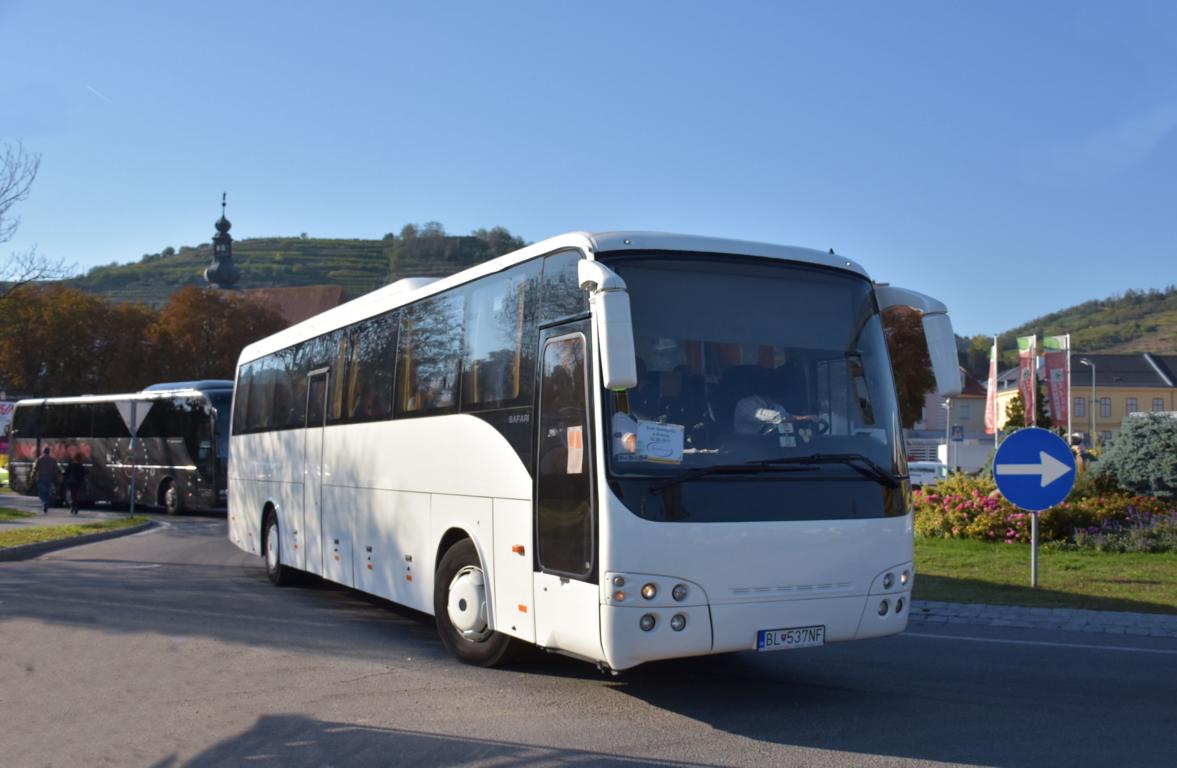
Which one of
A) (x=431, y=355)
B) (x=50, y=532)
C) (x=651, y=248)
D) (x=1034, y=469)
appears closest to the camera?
(x=651, y=248)

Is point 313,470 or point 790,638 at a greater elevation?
point 313,470

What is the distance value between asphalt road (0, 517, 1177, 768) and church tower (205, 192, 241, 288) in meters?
122

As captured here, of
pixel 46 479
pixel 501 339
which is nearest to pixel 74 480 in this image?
pixel 46 479

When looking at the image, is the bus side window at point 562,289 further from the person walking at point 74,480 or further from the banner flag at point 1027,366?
the banner flag at point 1027,366

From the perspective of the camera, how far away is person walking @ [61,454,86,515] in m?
32.3

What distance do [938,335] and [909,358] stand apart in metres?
35.3

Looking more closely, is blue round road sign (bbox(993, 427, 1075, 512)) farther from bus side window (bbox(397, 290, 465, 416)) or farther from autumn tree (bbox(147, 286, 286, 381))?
autumn tree (bbox(147, 286, 286, 381))

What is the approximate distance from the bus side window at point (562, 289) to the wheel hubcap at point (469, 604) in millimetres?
2215

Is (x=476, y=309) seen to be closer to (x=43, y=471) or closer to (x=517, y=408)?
(x=517, y=408)

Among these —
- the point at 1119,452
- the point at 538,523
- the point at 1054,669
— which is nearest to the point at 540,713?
the point at 538,523

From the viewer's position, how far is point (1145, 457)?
1930 centimetres

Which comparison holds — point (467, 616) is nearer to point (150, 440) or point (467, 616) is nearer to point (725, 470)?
point (725, 470)

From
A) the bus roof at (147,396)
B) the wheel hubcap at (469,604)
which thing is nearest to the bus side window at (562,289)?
the wheel hubcap at (469,604)

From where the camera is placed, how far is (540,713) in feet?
24.7
